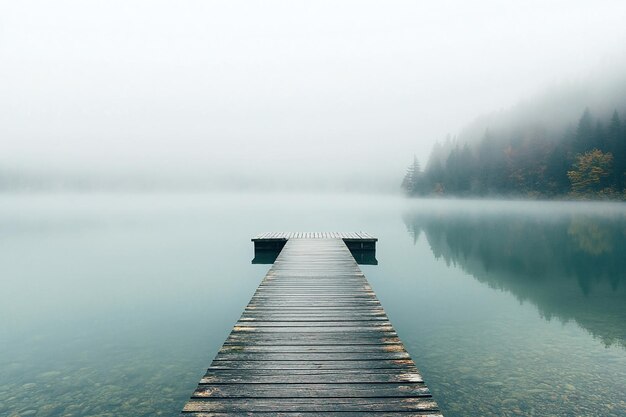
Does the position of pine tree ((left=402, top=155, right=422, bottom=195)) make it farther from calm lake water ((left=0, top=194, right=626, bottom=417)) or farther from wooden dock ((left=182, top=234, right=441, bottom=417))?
wooden dock ((left=182, top=234, right=441, bottom=417))

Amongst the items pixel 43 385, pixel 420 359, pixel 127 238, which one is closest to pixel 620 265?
pixel 420 359

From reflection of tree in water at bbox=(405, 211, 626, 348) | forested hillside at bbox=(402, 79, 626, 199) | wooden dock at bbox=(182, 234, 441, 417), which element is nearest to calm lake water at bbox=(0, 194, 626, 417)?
reflection of tree in water at bbox=(405, 211, 626, 348)

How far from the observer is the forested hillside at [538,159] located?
65.7 metres

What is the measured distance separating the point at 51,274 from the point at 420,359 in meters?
19.2

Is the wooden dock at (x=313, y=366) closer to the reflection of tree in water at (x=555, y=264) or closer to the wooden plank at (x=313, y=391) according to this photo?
the wooden plank at (x=313, y=391)

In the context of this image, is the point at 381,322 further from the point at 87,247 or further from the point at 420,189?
the point at 420,189

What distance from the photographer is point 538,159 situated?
266ft

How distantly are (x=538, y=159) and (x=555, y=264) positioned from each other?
71523mm

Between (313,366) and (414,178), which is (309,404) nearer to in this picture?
(313,366)

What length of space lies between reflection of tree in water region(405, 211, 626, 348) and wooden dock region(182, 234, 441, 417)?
23.0 feet

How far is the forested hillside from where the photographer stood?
65688mm

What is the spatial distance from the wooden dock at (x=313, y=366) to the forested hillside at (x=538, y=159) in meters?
75.3

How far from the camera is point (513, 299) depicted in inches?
537

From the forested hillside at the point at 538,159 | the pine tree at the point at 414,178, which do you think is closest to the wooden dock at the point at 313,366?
the forested hillside at the point at 538,159
